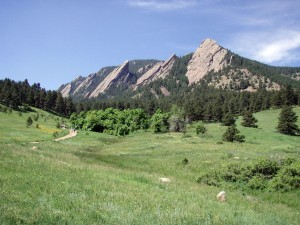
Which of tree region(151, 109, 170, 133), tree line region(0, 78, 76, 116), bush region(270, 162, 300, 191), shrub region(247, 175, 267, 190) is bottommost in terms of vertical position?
shrub region(247, 175, 267, 190)

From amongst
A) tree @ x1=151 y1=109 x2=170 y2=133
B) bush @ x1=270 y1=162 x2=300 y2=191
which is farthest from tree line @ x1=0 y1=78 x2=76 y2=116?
bush @ x1=270 y1=162 x2=300 y2=191

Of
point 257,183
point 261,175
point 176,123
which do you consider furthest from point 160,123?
point 257,183

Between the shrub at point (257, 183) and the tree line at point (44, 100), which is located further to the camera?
the tree line at point (44, 100)

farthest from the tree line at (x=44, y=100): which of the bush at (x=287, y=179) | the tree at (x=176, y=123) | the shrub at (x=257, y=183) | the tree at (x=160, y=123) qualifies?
the bush at (x=287, y=179)

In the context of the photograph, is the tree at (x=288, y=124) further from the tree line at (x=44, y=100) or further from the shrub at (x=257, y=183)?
the tree line at (x=44, y=100)

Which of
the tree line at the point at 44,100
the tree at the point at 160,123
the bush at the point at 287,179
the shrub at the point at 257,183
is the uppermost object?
the tree line at the point at 44,100

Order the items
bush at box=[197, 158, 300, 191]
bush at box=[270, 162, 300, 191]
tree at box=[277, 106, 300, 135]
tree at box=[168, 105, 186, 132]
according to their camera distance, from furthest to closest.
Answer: tree at box=[168, 105, 186, 132], tree at box=[277, 106, 300, 135], bush at box=[197, 158, 300, 191], bush at box=[270, 162, 300, 191]

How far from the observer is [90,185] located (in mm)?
17500

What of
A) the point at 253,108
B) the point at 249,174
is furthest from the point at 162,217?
the point at 253,108

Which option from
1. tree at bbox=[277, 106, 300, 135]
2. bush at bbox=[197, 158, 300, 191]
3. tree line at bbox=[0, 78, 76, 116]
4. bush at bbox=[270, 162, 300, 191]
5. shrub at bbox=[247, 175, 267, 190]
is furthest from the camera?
tree line at bbox=[0, 78, 76, 116]

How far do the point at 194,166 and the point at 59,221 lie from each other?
2368cm

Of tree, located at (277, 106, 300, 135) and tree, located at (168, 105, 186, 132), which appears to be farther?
tree, located at (168, 105, 186, 132)

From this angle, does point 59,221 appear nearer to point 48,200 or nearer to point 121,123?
point 48,200

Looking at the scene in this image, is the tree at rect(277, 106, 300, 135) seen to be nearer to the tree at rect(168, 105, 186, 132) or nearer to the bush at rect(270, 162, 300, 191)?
the tree at rect(168, 105, 186, 132)
